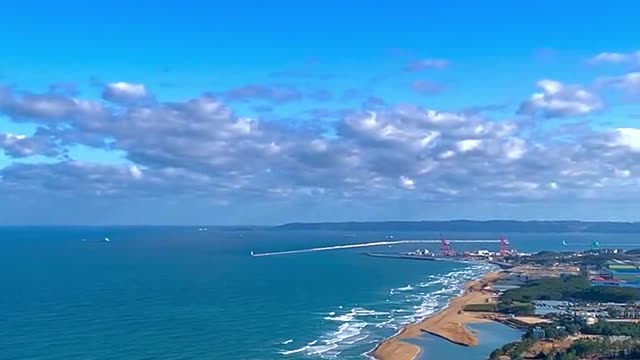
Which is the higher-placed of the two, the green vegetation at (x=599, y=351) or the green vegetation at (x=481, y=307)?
the green vegetation at (x=481, y=307)

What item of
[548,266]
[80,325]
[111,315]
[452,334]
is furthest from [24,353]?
[548,266]

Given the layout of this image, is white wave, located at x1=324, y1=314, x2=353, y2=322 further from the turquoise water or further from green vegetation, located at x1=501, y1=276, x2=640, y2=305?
green vegetation, located at x1=501, y1=276, x2=640, y2=305

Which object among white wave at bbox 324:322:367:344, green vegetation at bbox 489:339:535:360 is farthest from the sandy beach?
green vegetation at bbox 489:339:535:360

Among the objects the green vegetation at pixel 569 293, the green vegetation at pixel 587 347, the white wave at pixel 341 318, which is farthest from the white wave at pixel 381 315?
the green vegetation at pixel 587 347

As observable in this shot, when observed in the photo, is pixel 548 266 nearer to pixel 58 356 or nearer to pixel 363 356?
pixel 363 356

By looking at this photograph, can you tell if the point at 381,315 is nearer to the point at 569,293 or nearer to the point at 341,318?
the point at 341,318

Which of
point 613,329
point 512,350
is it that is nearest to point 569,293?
point 613,329

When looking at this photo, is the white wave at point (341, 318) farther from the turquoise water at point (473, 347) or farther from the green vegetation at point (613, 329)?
the green vegetation at point (613, 329)

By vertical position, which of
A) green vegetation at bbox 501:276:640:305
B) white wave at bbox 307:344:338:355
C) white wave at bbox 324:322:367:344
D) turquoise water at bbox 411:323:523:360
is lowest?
turquoise water at bbox 411:323:523:360
